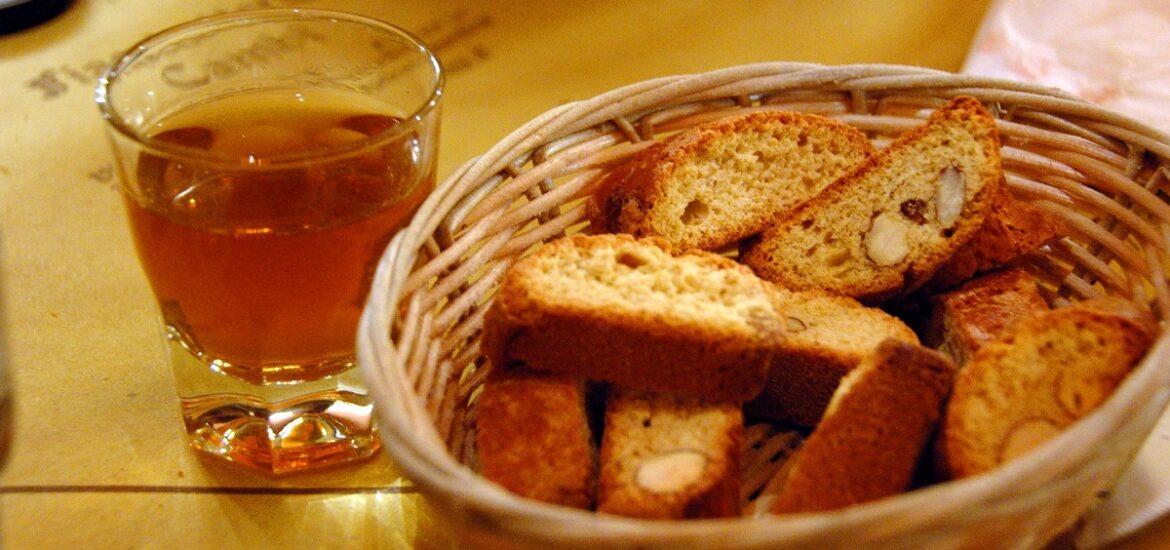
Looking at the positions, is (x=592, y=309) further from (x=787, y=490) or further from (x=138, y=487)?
(x=138, y=487)

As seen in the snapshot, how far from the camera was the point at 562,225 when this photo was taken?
0.98 m

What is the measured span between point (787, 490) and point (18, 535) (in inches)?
25.3

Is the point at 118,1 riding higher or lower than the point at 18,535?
higher

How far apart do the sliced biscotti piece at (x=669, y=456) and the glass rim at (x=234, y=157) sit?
30 centimetres

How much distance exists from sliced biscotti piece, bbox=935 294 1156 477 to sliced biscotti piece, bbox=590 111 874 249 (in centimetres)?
31

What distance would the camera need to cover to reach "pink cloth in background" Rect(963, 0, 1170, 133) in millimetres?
1553

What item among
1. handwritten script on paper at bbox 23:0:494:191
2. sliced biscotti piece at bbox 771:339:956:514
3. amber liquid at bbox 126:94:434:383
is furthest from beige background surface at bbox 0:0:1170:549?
sliced biscotti piece at bbox 771:339:956:514

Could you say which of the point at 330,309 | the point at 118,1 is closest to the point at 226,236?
the point at 330,309

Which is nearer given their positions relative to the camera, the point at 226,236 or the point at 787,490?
the point at 787,490

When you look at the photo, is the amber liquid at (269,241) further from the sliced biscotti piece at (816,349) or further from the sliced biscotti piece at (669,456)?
the sliced biscotti piece at (816,349)

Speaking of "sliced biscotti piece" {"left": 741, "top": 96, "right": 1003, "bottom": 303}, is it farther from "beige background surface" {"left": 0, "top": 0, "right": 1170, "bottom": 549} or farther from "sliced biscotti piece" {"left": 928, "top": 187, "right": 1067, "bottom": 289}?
"beige background surface" {"left": 0, "top": 0, "right": 1170, "bottom": 549}

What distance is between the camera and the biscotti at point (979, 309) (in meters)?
0.85

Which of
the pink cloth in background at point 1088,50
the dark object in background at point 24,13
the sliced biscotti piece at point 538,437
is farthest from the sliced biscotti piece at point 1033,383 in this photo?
the dark object in background at point 24,13

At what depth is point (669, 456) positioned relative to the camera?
0.74m
